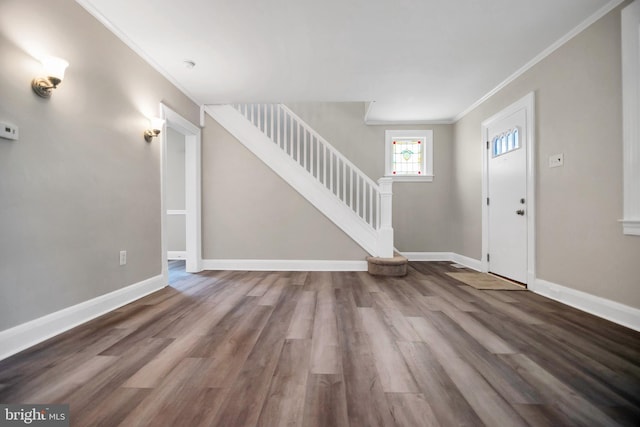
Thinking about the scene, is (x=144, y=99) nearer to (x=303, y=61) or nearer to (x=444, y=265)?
(x=303, y=61)

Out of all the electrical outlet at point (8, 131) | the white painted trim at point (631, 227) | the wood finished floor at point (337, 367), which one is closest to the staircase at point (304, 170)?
the wood finished floor at point (337, 367)

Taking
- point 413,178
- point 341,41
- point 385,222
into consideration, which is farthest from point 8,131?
point 413,178

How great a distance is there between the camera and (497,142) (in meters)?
3.64

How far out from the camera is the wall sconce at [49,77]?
5.75 feet

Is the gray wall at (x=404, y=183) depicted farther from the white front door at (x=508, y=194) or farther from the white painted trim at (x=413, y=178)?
the white front door at (x=508, y=194)

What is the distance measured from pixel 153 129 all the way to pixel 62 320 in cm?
197

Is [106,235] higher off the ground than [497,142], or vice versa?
[497,142]

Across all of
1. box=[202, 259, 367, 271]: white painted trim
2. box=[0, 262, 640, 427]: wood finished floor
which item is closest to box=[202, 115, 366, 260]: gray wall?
box=[202, 259, 367, 271]: white painted trim

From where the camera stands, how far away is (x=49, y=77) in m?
1.77

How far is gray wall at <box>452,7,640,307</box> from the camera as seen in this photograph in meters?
2.10

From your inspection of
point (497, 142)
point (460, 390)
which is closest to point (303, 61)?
point (497, 142)

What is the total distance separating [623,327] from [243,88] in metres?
4.43

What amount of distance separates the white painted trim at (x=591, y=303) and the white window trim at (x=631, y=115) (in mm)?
587

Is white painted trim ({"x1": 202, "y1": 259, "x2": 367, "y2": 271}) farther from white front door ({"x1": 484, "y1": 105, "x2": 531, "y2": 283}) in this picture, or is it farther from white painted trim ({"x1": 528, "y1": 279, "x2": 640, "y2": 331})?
white painted trim ({"x1": 528, "y1": 279, "x2": 640, "y2": 331})
